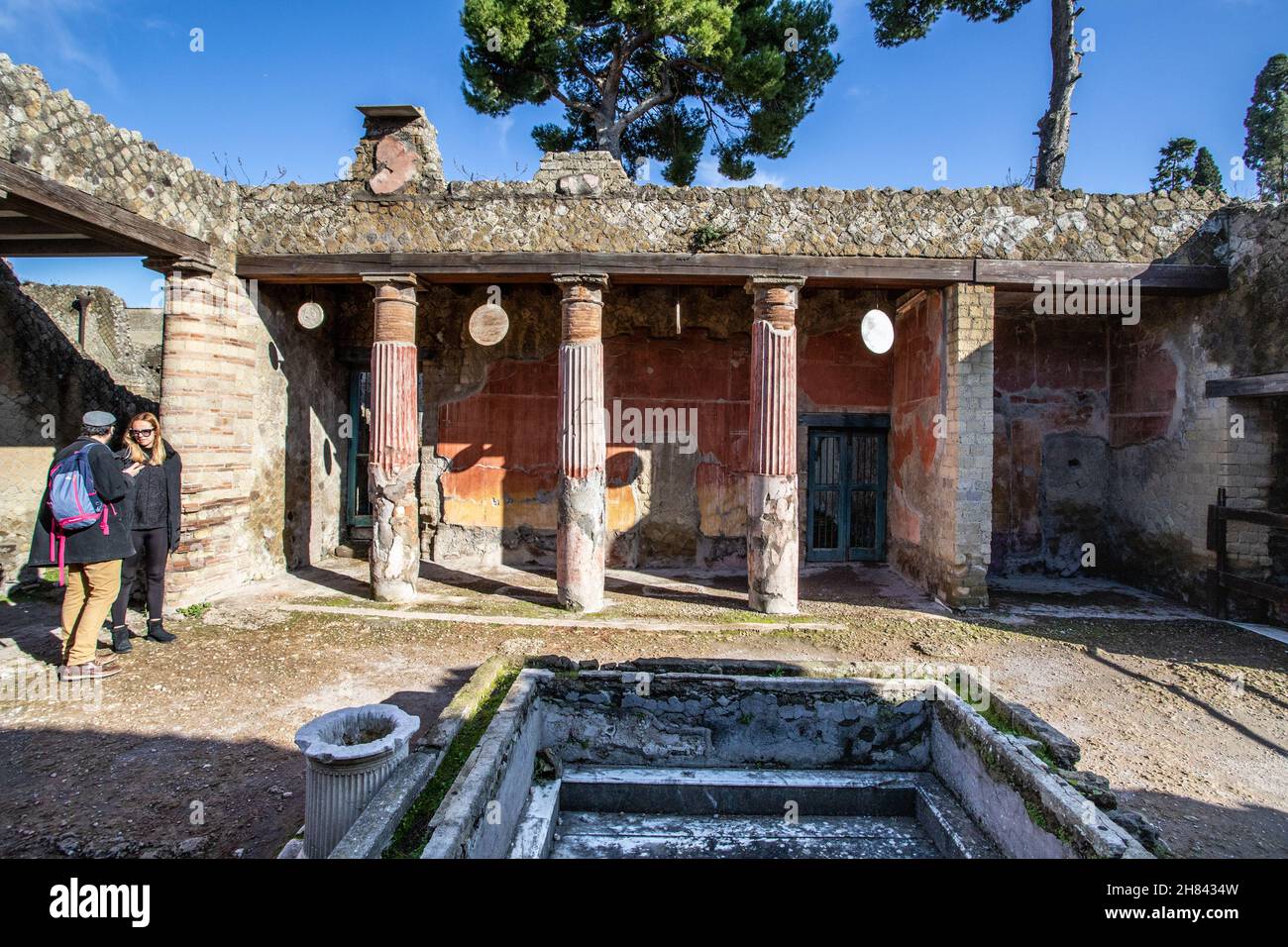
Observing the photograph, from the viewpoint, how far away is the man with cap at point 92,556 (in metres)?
4.80

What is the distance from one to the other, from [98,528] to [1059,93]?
15313mm

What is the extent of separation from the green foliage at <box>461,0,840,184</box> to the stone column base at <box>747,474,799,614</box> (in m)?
9.94

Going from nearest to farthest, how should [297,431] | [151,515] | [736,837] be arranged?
[736,837] → [151,515] → [297,431]

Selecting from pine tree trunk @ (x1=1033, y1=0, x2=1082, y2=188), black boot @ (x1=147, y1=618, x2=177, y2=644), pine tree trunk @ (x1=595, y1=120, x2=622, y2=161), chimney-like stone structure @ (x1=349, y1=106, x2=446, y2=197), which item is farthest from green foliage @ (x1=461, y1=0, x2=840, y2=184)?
black boot @ (x1=147, y1=618, x2=177, y2=644)

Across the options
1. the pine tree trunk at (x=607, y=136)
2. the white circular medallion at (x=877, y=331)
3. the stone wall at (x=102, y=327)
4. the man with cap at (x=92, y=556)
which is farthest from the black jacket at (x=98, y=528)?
the pine tree trunk at (x=607, y=136)

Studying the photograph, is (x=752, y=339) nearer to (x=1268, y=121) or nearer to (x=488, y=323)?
(x=488, y=323)

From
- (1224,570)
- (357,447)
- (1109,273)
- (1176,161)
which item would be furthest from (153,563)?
(1176,161)

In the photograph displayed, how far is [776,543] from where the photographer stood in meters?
7.08

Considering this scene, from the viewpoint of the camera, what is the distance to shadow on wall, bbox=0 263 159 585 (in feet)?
24.2

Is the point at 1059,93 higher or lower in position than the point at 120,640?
higher

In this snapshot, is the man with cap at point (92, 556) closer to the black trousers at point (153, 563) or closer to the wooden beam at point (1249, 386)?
the black trousers at point (153, 563)

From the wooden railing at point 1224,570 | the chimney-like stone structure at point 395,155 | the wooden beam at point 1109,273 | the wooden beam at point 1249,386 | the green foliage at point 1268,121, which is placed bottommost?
the wooden railing at point 1224,570

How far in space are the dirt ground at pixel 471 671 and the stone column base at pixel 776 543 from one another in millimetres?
326

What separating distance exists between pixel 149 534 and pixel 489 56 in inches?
470
